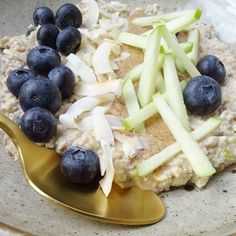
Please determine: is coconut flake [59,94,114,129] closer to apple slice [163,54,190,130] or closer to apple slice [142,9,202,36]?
apple slice [163,54,190,130]

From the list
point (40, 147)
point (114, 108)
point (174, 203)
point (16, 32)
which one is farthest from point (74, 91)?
point (16, 32)

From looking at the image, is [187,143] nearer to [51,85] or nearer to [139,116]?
[139,116]

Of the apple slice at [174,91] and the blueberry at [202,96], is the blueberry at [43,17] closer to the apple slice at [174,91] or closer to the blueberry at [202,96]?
the apple slice at [174,91]

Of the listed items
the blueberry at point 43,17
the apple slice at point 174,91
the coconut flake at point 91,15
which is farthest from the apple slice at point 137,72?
the blueberry at point 43,17

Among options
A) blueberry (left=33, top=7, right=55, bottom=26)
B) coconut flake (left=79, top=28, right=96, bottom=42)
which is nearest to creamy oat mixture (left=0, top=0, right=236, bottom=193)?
coconut flake (left=79, top=28, right=96, bottom=42)

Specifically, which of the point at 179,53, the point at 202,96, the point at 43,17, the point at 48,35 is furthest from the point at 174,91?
the point at 43,17

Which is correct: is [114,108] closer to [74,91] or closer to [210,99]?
[74,91]
